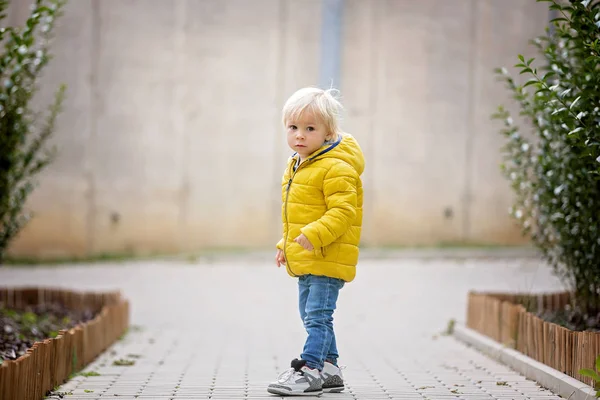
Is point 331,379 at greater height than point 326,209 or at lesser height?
lesser

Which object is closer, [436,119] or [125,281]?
[125,281]

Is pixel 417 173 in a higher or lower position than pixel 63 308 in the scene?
higher

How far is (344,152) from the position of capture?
461cm

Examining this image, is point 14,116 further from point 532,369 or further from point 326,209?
point 532,369

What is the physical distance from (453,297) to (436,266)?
8.32ft

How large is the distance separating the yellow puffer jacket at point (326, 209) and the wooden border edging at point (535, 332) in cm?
117

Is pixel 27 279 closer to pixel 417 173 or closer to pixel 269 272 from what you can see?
pixel 269 272

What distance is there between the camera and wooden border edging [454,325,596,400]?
14.6 feet

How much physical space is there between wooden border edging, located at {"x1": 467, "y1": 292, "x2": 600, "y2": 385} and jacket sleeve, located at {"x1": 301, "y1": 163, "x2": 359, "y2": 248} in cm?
128

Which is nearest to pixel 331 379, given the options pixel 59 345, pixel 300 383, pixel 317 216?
pixel 300 383

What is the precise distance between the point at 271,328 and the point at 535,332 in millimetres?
3117

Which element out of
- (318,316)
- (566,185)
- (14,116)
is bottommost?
(318,316)

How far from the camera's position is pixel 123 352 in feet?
21.4

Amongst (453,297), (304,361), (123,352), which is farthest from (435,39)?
(304,361)
